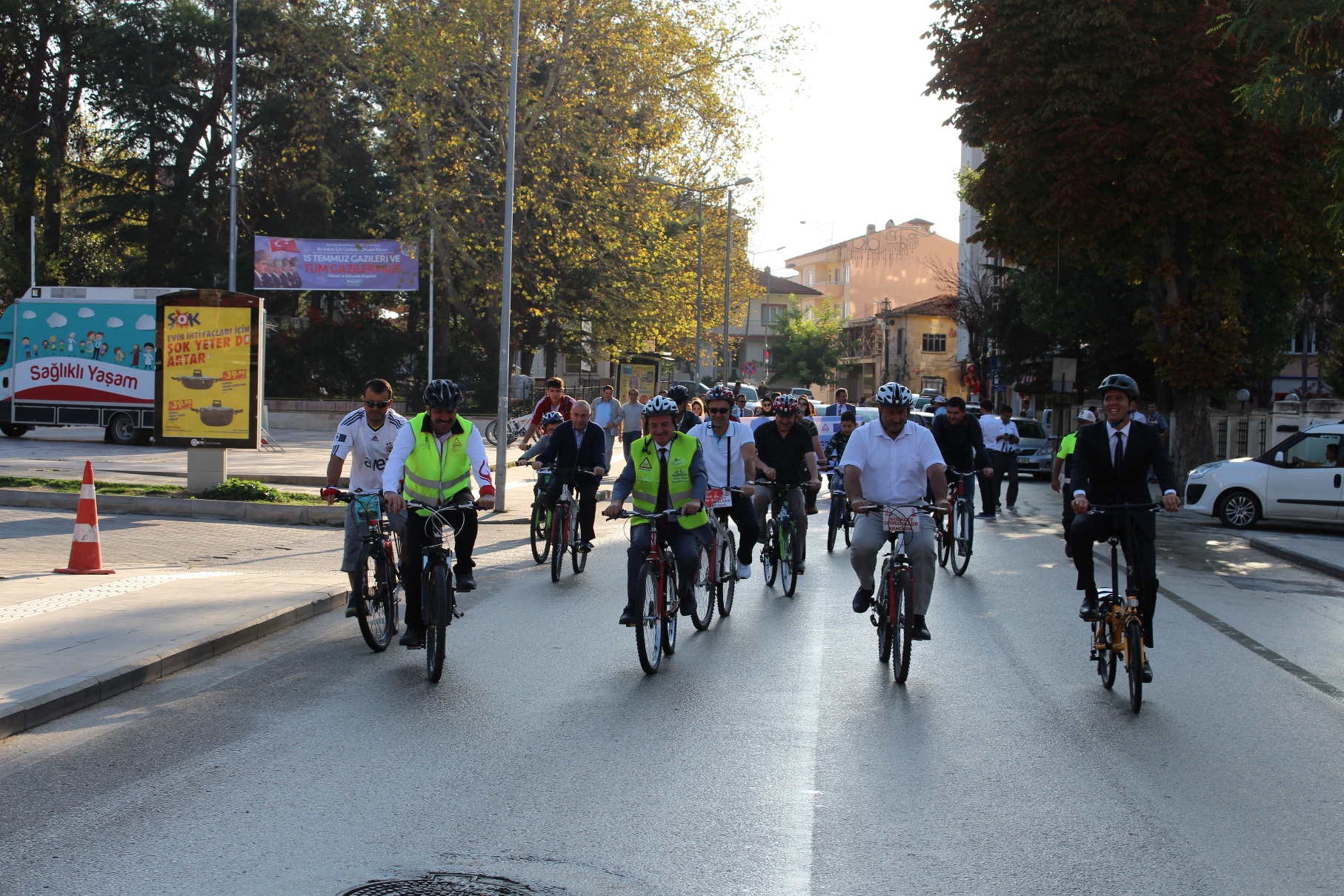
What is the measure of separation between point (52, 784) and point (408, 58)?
33365 millimetres

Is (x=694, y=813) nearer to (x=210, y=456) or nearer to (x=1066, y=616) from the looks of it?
(x=1066, y=616)

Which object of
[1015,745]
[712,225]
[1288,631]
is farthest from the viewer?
[712,225]

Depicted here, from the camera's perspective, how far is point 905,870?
4477 millimetres

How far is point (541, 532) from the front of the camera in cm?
1381

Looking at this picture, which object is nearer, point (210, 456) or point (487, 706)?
point (487, 706)

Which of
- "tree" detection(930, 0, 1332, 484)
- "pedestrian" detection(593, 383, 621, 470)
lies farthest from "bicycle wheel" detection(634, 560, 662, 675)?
"tree" detection(930, 0, 1332, 484)

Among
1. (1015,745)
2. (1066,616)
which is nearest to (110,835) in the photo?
(1015,745)

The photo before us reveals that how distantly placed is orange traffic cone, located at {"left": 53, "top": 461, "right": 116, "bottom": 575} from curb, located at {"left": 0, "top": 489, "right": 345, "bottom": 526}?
4.88 metres

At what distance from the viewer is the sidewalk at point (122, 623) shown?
7.00m

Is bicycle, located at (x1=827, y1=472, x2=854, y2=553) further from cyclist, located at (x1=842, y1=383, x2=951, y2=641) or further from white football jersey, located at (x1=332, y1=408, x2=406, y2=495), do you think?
white football jersey, located at (x1=332, y1=408, x2=406, y2=495)

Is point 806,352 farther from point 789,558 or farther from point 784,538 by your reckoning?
point 789,558

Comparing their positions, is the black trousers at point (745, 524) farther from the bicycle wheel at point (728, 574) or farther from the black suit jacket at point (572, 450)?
the black suit jacket at point (572, 450)

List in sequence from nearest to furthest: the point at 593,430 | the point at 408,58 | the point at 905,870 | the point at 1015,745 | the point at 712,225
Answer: the point at 905,870, the point at 1015,745, the point at 593,430, the point at 408,58, the point at 712,225

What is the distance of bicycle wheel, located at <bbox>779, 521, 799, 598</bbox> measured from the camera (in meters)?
11.3
